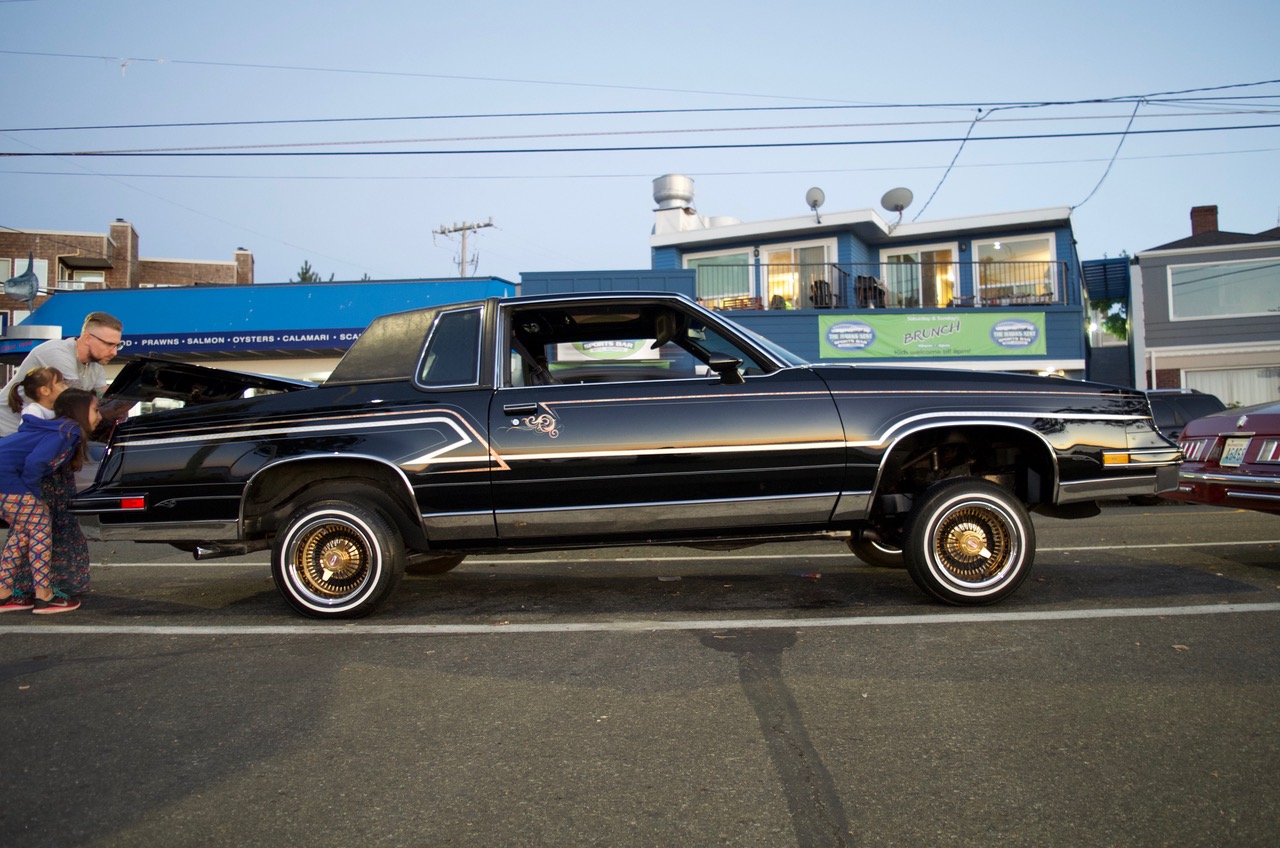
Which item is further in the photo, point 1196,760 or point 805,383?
point 805,383

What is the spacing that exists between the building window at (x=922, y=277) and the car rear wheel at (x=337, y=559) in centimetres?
2012

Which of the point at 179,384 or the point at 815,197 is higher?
the point at 815,197

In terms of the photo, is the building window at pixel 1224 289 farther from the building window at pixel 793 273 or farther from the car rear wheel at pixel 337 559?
the car rear wheel at pixel 337 559

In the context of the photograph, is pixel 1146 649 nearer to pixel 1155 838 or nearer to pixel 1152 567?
pixel 1155 838

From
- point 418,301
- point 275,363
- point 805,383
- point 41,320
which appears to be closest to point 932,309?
point 418,301

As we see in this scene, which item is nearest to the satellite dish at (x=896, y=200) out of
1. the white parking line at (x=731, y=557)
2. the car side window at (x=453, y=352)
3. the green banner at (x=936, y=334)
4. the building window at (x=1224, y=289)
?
the green banner at (x=936, y=334)

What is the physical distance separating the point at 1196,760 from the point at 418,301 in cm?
2103

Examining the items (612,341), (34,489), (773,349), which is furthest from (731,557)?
(34,489)

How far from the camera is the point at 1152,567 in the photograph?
6.14m

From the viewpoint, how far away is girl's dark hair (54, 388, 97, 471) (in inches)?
216

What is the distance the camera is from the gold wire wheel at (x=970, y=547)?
496 cm

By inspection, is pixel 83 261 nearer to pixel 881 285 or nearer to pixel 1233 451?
pixel 881 285

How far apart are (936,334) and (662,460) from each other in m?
18.6

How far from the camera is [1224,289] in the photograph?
23.9m
